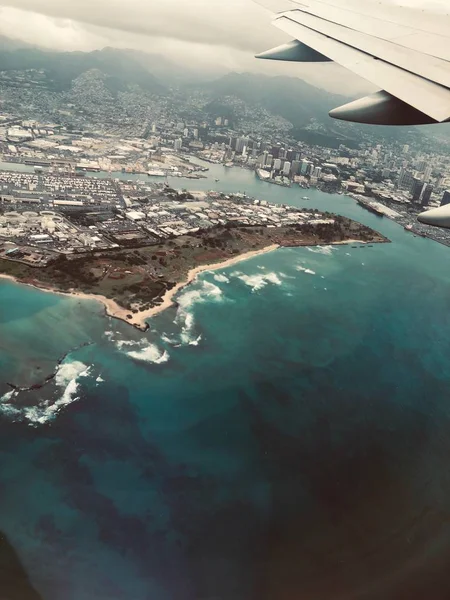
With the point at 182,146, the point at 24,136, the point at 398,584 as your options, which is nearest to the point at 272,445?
the point at 398,584

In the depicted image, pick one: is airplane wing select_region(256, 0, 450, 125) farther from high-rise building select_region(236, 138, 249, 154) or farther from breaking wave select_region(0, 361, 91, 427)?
high-rise building select_region(236, 138, 249, 154)

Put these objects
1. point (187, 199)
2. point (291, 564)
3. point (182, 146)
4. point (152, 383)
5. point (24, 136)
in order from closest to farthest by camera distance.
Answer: point (291, 564) → point (152, 383) → point (187, 199) → point (24, 136) → point (182, 146)

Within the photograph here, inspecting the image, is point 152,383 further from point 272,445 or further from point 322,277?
point 322,277

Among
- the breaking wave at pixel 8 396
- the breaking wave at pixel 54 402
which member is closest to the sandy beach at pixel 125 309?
the breaking wave at pixel 54 402

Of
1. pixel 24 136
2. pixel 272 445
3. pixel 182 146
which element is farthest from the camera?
pixel 182 146

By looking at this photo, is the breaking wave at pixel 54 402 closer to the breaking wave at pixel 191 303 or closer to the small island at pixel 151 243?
the small island at pixel 151 243

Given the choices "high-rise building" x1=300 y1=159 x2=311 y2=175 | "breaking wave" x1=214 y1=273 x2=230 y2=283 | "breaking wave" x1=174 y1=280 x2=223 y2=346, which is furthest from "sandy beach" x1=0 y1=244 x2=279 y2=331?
"high-rise building" x1=300 y1=159 x2=311 y2=175

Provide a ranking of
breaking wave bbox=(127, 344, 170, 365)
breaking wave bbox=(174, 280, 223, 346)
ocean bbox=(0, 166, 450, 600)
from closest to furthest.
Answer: ocean bbox=(0, 166, 450, 600) → breaking wave bbox=(127, 344, 170, 365) → breaking wave bbox=(174, 280, 223, 346)
